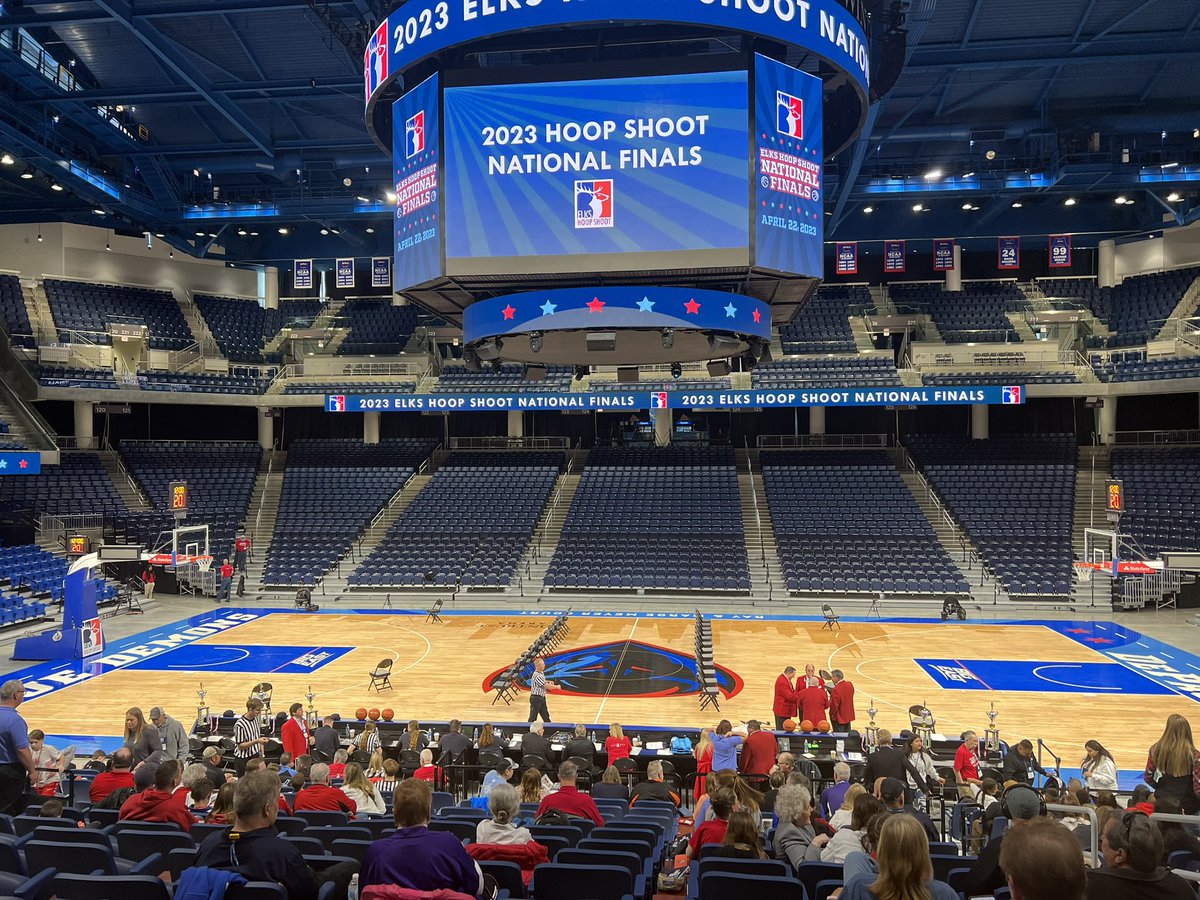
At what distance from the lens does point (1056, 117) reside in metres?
29.2

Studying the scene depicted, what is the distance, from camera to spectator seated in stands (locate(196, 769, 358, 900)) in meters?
3.96

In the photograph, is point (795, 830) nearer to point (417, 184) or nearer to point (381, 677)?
point (417, 184)

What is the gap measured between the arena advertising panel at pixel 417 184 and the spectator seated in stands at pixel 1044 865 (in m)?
9.96

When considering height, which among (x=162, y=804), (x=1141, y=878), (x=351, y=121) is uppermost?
(x=351, y=121)

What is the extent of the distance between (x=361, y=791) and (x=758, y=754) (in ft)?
15.6

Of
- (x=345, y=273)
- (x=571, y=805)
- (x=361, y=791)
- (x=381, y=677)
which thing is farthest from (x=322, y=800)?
(x=345, y=273)

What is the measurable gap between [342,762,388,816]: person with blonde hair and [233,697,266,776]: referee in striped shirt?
11.7 ft

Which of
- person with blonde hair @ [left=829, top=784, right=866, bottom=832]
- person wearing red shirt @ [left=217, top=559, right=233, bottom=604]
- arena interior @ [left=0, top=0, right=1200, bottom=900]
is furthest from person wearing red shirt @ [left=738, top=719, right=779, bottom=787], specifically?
person wearing red shirt @ [left=217, top=559, right=233, bottom=604]

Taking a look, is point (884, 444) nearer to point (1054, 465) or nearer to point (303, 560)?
point (1054, 465)

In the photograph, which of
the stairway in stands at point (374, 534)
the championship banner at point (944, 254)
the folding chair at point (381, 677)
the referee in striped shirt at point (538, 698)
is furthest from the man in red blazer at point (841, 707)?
the championship banner at point (944, 254)

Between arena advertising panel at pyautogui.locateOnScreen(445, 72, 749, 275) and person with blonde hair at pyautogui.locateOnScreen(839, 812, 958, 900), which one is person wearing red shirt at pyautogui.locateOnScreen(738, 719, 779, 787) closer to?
arena advertising panel at pyautogui.locateOnScreen(445, 72, 749, 275)

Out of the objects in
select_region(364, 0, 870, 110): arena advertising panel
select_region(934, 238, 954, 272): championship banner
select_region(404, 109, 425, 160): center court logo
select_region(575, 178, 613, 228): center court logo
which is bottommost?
select_region(575, 178, 613, 228): center court logo

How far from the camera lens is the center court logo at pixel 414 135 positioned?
11.4m

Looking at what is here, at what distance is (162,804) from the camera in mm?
6086
